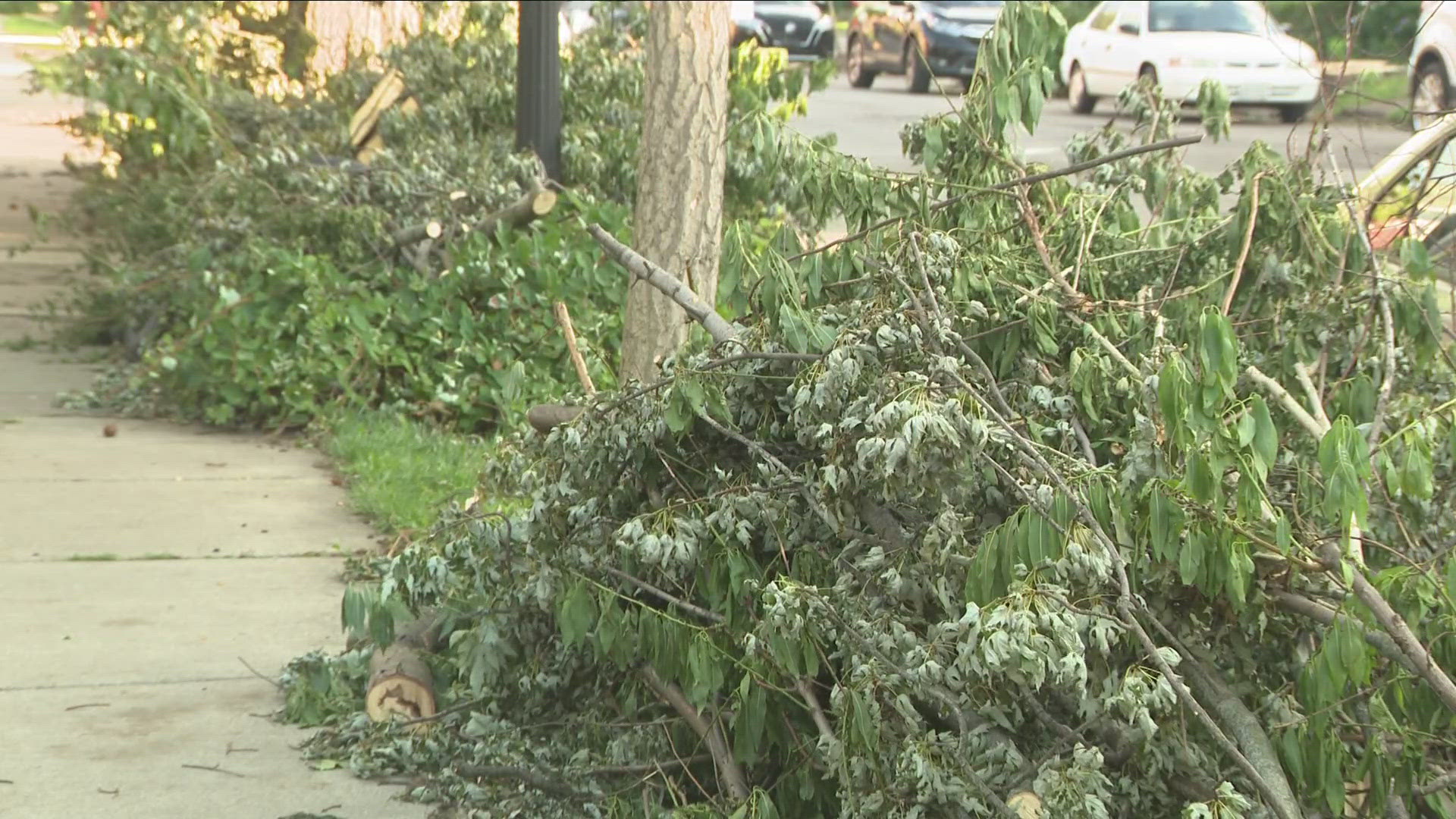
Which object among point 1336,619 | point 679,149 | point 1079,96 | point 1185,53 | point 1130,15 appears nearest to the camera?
point 1336,619

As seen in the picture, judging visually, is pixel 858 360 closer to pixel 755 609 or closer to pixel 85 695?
pixel 755 609

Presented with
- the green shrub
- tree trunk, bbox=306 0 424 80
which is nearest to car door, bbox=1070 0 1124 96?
tree trunk, bbox=306 0 424 80

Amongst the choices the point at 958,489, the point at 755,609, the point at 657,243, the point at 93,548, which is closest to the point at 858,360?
the point at 958,489

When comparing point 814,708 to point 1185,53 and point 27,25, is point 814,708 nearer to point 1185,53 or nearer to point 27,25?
point 1185,53

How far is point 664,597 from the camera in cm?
393

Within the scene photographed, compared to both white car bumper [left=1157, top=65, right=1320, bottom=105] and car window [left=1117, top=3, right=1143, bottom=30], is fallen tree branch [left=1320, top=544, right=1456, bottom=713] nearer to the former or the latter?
white car bumper [left=1157, top=65, right=1320, bottom=105]

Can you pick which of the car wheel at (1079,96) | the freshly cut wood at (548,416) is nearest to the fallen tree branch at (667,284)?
the freshly cut wood at (548,416)

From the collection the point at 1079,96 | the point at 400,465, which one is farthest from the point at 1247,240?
the point at 1079,96

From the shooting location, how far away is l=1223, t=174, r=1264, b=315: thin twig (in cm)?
436

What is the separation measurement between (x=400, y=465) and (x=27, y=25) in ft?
128

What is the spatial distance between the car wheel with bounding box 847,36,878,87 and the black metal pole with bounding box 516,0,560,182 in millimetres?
19751

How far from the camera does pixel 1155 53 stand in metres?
21.8

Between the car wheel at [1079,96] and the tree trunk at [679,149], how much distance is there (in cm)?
1826

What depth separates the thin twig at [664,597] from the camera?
391 centimetres
